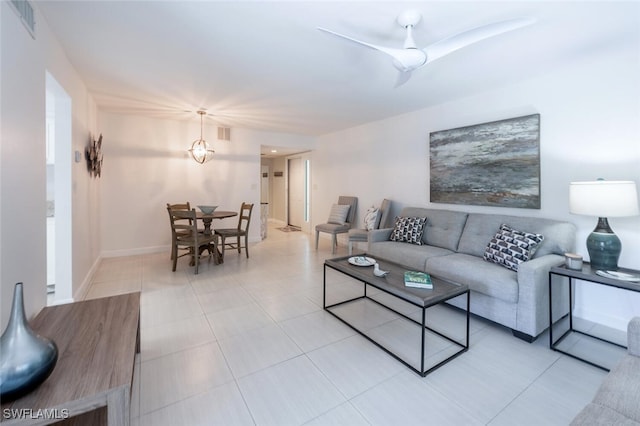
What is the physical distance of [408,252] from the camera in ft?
10.4

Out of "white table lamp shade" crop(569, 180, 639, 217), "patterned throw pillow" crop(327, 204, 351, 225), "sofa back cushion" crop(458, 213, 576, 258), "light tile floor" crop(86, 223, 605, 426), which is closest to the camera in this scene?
"light tile floor" crop(86, 223, 605, 426)

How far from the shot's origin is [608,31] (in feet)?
6.85

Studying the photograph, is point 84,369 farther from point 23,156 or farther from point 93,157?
point 93,157

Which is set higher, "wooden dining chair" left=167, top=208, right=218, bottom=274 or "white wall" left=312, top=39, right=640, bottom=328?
"white wall" left=312, top=39, right=640, bottom=328

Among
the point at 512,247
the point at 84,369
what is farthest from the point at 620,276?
the point at 84,369

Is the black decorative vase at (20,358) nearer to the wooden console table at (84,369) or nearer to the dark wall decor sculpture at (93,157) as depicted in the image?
the wooden console table at (84,369)

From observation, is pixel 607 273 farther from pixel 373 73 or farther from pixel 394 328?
pixel 373 73

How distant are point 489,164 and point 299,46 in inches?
99.0

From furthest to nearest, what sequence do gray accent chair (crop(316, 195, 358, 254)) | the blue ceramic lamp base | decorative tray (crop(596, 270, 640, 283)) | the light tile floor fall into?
gray accent chair (crop(316, 195, 358, 254))
the blue ceramic lamp base
decorative tray (crop(596, 270, 640, 283))
the light tile floor

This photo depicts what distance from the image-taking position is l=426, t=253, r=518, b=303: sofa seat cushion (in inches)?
89.0

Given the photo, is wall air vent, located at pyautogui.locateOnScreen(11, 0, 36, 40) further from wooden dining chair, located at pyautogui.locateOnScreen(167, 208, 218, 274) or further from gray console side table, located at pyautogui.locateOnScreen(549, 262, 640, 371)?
gray console side table, located at pyautogui.locateOnScreen(549, 262, 640, 371)

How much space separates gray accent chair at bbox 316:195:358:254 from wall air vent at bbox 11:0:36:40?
13.4 feet

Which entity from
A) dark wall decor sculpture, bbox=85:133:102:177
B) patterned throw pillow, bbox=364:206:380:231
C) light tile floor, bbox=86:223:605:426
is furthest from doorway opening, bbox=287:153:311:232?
light tile floor, bbox=86:223:605:426

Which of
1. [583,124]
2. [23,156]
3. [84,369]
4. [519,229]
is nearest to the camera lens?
[84,369]
